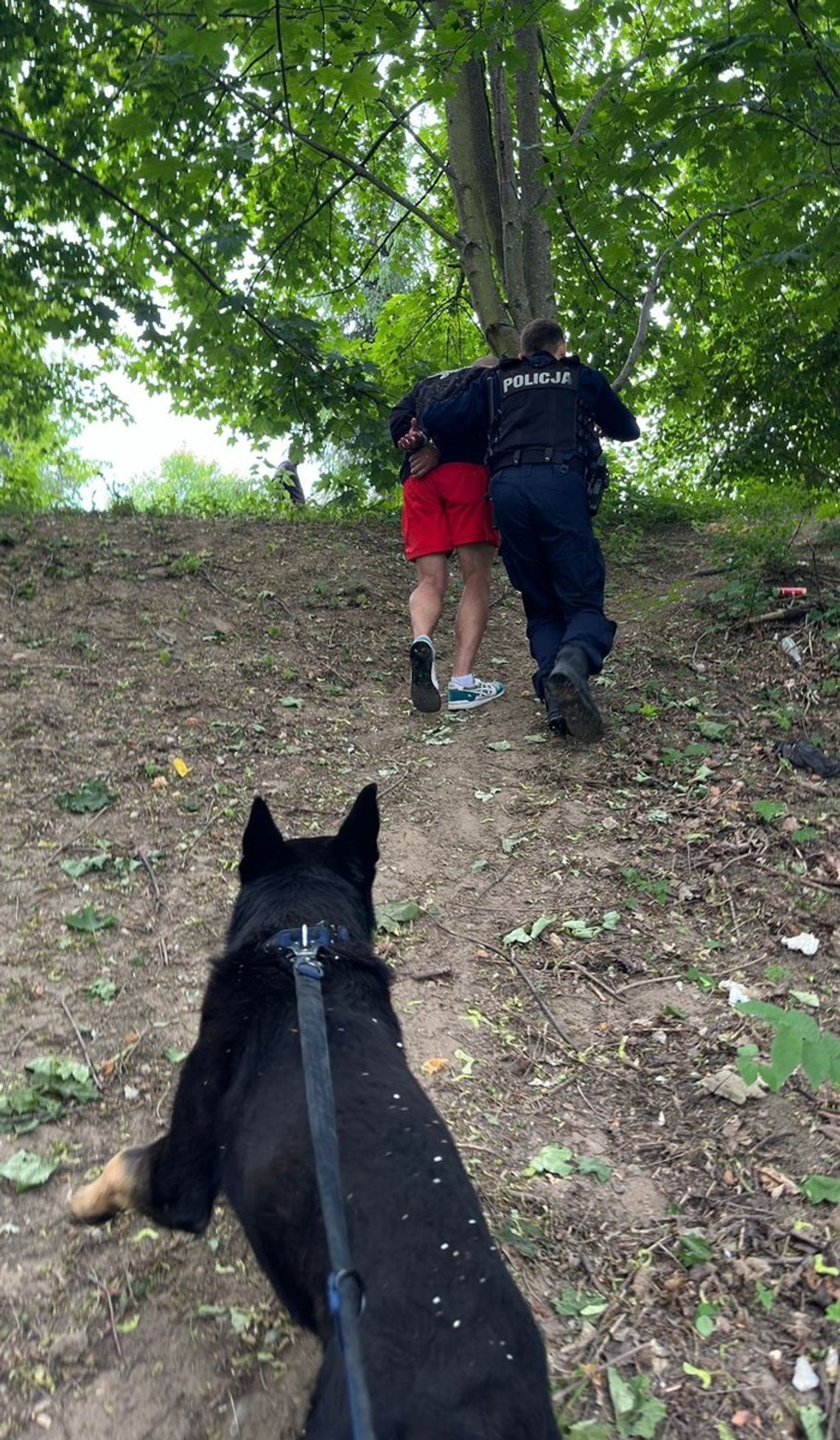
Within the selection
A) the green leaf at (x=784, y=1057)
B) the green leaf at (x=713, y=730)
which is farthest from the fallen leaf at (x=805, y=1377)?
the green leaf at (x=713, y=730)

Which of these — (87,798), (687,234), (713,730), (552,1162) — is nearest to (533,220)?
(687,234)

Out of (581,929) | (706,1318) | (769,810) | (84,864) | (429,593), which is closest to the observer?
(706,1318)

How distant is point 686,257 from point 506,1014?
6236mm

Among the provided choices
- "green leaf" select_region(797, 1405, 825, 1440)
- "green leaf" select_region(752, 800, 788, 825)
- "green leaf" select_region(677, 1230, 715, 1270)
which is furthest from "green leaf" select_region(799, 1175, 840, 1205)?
"green leaf" select_region(752, 800, 788, 825)

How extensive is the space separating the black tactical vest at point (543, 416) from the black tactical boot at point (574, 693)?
1.22 m

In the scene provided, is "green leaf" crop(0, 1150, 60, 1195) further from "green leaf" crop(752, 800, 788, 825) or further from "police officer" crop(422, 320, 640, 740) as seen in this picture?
"police officer" crop(422, 320, 640, 740)

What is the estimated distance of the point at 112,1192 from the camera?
281cm

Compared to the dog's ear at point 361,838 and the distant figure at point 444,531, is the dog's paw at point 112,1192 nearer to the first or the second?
the dog's ear at point 361,838

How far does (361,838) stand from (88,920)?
1.87m

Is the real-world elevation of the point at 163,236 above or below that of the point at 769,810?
above

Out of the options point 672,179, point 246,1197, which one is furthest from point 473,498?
point 246,1197

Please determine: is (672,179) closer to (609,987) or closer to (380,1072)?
(609,987)

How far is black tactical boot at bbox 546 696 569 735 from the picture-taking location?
243 inches

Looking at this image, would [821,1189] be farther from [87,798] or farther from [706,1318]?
[87,798]
